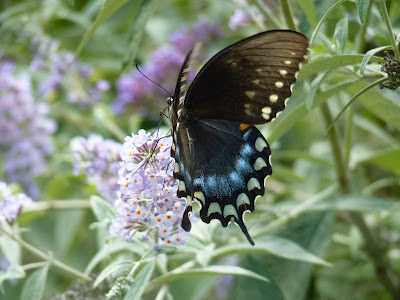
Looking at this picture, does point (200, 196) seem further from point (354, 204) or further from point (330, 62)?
point (354, 204)

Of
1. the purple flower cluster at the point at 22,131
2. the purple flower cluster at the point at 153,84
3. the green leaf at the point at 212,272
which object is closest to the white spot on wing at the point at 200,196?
the green leaf at the point at 212,272

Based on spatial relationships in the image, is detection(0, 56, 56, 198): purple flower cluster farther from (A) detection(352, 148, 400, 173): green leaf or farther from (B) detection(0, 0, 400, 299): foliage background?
(A) detection(352, 148, 400, 173): green leaf

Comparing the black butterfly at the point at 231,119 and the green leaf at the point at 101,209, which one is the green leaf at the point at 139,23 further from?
the green leaf at the point at 101,209

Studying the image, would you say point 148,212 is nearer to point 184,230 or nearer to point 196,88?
point 184,230

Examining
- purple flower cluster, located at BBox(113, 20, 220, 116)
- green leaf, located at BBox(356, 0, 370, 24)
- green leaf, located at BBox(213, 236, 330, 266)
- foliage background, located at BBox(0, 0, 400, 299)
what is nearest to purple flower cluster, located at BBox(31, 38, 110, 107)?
foliage background, located at BBox(0, 0, 400, 299)

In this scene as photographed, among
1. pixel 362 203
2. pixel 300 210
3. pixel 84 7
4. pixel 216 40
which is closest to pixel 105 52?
pixel 84 7
